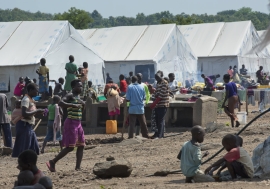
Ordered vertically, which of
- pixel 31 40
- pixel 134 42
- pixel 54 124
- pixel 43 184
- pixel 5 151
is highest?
pixel 134 42

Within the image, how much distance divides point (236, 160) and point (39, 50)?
20.5 m

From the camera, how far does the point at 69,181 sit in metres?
9.96

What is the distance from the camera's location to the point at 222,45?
4019cm

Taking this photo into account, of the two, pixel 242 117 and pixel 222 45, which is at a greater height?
pixel 222 45

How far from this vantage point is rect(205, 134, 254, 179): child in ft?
29.9

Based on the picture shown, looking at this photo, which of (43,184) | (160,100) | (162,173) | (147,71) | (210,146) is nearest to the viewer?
(43,184)

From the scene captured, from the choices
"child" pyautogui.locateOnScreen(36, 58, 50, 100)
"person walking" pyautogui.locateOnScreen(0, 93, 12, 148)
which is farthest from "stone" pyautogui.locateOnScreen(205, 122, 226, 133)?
"child" pyautogui.locateOnScreen(36, 58, 50, 100)

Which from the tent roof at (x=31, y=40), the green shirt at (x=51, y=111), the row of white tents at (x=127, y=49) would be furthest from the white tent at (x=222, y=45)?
the green shirt at (x=51, y=111)

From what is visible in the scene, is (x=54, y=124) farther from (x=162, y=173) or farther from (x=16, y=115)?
(x=162, y=173)

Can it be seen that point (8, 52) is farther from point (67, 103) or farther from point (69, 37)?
point (67, 103)

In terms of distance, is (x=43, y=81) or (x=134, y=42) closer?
(x=43, y=81)

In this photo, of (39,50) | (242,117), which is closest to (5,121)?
(242,117)

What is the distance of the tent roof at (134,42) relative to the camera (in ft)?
112

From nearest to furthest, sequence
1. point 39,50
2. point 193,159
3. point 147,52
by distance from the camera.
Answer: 1. point 193,159
2. point 39,50
3. point 147,52
